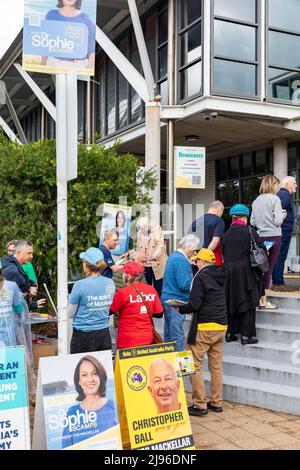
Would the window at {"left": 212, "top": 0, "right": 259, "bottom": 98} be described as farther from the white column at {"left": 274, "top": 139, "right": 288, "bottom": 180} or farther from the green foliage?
the green foliage

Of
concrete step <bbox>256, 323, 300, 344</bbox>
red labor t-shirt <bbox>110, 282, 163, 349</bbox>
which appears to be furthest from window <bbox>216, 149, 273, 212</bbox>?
red labor t-shirt <bbox>110, 282, 163, 349</bbox>

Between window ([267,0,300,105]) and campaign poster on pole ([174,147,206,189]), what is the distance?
2887 mm

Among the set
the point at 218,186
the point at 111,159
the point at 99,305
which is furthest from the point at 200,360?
the point at 218,186

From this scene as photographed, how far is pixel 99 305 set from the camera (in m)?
4.49

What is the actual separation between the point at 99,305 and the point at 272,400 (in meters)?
2.16

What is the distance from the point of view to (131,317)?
462 cm

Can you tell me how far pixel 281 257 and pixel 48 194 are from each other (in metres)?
3.43

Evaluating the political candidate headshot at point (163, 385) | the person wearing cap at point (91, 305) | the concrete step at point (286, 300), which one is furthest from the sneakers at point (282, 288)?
the political candidate headshot at point (163, 385)

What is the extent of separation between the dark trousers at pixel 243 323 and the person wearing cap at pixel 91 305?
205 cm

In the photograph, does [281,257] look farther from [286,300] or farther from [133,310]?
[133,310]

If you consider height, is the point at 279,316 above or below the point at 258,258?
below

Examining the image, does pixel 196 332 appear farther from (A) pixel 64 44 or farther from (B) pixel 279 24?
(B) pixel 279 24

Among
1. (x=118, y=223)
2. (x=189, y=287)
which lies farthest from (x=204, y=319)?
(x=118, y=223)

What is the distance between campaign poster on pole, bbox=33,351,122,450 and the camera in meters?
3.39
